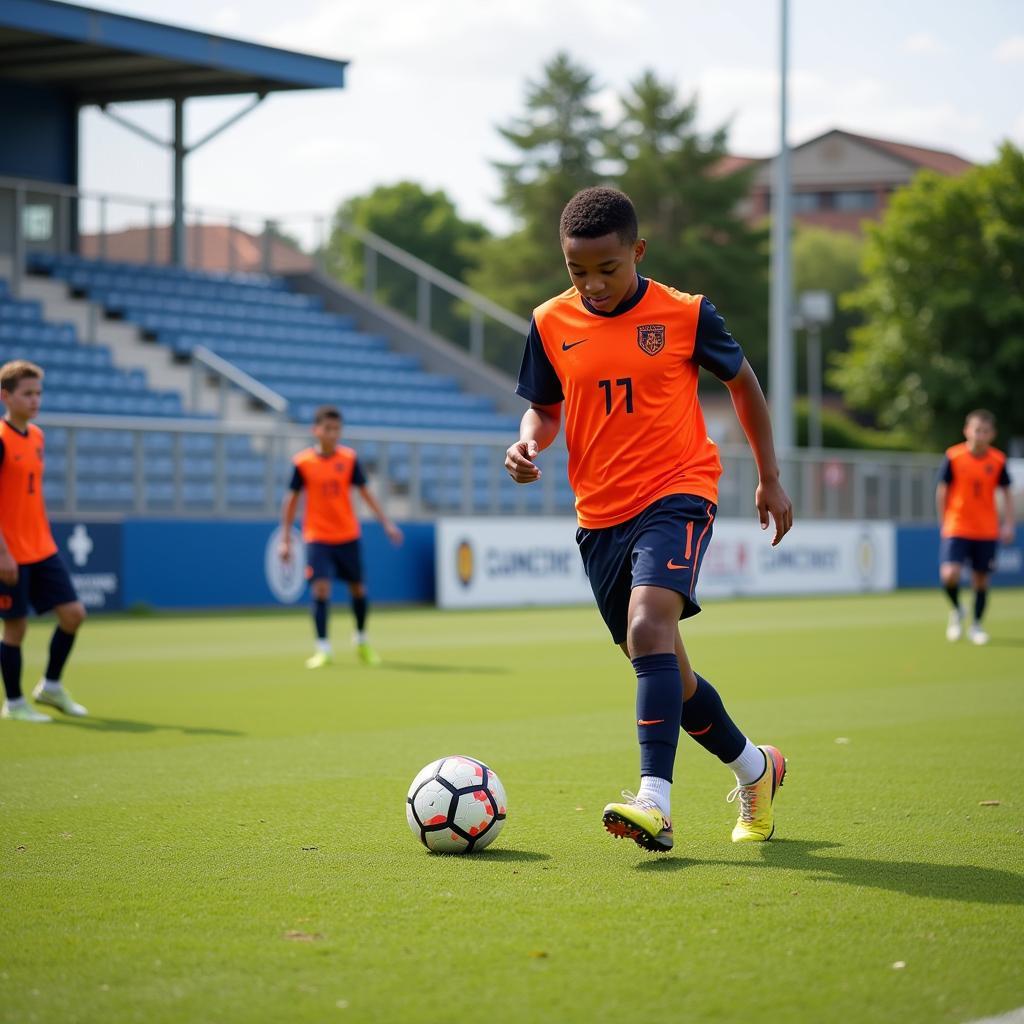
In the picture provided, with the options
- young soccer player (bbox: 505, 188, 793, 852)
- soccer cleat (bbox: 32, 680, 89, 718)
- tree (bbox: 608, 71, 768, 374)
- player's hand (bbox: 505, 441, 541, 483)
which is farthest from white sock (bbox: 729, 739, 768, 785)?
tree (bbox: 608, 71, 768, 374)

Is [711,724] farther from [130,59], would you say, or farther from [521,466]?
[130,59]

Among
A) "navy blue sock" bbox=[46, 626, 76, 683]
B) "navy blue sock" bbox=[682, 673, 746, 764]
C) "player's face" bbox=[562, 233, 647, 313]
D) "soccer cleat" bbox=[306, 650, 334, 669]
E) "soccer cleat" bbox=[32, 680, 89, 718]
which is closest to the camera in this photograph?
"player's face" bbox=[562, 233, 647, 313]

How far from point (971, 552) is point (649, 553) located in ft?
40.3

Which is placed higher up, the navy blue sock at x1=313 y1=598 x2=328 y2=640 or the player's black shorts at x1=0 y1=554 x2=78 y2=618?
the player's black shorts at x1=0 y1=554 x2=78 y2=618

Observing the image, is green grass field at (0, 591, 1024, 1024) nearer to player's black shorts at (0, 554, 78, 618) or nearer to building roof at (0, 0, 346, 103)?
player's black shorts at (0, 554, 78, 618)

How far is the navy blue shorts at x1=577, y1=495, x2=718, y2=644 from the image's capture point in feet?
17.8

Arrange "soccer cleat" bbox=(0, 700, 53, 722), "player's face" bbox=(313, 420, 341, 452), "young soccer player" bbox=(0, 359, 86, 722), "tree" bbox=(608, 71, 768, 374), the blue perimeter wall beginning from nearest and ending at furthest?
"young soccer player" bbox=(0, 359, 86, 722)
"soccer cleat" bbox=(0, 700, 53, 722)
"player's face" bbox=(313, 420, 341, 452)
the blue perimeter wall
"tree" bbox=(608, 71, 768, 374)

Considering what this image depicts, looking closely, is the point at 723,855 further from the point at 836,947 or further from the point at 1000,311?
the point at 1000,311

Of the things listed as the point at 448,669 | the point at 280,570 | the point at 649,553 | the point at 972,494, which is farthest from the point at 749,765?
the point at 280,570

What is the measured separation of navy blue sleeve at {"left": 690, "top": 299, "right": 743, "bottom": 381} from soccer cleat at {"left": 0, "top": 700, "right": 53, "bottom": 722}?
5.89 meters

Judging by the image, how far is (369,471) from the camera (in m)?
24.3

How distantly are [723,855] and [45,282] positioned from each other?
2456 cm

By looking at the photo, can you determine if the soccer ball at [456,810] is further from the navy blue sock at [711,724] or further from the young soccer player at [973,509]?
the young soccer player at [973,509]

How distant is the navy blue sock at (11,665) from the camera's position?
32.8 feet
